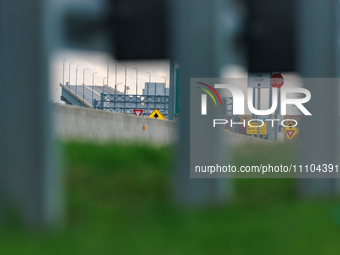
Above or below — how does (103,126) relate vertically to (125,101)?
below

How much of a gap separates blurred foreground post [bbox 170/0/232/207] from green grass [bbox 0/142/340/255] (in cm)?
24

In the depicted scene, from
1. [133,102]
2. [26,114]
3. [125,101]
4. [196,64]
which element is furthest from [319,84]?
[133,102]

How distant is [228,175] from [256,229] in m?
1.28

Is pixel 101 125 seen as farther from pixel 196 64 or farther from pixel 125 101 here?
pixel 125 101

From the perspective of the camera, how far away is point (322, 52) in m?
6.06

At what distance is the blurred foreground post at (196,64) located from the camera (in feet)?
16.5

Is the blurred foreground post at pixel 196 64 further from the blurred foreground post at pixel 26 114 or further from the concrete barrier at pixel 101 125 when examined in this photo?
the concrete barrier at pixel 101 125

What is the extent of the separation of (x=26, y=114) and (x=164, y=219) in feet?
6.22

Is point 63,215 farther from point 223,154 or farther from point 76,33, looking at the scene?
point 76,33

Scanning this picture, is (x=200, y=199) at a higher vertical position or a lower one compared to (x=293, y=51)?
lower

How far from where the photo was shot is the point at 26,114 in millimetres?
3967

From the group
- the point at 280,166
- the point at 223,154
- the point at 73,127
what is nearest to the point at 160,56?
the point at 73,127

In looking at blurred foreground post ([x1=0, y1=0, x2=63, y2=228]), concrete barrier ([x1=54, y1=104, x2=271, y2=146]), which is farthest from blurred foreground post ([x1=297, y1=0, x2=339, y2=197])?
blurred foreground post ([x1=0, y1=0, x2=63, y2=228])

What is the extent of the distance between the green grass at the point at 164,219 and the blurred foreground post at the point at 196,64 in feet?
0.78
